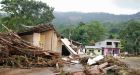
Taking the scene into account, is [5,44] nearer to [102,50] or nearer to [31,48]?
[31,48]

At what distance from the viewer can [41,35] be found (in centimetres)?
2738

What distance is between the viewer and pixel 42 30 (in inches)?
1060

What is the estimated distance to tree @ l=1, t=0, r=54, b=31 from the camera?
5169 cm

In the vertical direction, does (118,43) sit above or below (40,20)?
below

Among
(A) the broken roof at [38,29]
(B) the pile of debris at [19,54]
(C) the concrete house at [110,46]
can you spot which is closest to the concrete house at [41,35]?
(A) the broken roof at [38,29]

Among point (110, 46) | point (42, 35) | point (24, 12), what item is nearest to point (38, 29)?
point (42, 35)

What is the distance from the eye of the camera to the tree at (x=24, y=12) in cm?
5169

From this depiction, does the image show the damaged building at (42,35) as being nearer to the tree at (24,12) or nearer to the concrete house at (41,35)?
the concrete house at (41,35)

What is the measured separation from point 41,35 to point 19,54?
7213mm

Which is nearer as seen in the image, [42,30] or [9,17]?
[42,30]

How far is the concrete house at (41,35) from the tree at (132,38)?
52.1 meters

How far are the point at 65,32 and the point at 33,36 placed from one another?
2675 inches

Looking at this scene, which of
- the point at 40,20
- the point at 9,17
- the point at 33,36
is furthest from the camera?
the point at 40,20

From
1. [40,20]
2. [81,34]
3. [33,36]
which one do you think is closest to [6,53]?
[33,36]
